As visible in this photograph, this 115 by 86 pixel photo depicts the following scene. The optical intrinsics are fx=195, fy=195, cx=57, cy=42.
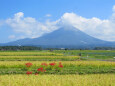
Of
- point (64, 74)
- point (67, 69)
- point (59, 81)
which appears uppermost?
point (59, 81)

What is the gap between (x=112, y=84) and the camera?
730 centimetres

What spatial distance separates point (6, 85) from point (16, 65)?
1706 centimetres

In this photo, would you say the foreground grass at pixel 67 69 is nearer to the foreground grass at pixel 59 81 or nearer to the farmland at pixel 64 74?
the farmland at pixel 64 74

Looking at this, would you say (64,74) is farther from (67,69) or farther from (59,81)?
(59,81)

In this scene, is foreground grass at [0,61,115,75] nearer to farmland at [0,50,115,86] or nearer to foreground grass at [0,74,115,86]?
farmland at [0,50,115,86]

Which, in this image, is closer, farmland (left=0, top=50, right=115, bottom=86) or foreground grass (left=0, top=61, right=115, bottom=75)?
farmland (left=0, top=50, right=115, bottom=86)

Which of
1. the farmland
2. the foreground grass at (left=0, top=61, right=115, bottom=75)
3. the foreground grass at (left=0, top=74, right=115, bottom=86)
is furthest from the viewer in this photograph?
the foreground grass at (left=0, top=61, right=115, bottom=75)

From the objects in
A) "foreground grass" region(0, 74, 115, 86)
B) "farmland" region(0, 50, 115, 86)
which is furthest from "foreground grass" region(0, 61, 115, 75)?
"foreground grass" region(0, 74, 115, 86)

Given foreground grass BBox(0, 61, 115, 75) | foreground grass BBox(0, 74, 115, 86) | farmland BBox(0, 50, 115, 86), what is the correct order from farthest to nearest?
foreground grass BBox(0, 61, 115, 75)
farmland BBox(0, 50, 115, 86)
foreground grass BBox(0, 74, 115, 86)

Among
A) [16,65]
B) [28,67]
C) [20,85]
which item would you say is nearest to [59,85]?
[20,85]

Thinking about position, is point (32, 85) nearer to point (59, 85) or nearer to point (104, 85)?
point (59, 85)

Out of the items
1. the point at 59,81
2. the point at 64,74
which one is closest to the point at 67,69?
the point at 64,74

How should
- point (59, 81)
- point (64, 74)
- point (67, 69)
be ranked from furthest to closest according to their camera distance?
point (67, 69), point (64, 74), point (59, 81)

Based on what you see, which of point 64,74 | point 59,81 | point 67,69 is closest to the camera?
point 59,81
